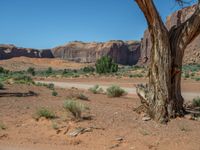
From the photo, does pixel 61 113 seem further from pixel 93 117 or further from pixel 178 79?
pixel 178 79

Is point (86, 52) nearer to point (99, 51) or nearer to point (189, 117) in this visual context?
point (99, 51)

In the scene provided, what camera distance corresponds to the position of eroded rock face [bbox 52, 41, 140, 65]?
138125mm

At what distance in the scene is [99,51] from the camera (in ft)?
465

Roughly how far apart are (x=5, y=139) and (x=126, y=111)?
402cm

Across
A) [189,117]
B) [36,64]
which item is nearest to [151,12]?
[189,117]

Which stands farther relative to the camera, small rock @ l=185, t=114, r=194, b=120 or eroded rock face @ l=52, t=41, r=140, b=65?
eroded rock face @ l=52, t=41, r=140, b=65

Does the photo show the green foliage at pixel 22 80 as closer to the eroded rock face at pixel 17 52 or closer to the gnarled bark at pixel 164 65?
the gnarled bark at pixel 164 65

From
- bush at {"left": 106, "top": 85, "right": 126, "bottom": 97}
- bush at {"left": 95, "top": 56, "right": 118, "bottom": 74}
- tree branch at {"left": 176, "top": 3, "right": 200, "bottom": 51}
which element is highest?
bush at {"left": 95, "top": 56, "right": 118, "bottom": 74}

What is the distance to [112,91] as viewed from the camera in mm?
16172

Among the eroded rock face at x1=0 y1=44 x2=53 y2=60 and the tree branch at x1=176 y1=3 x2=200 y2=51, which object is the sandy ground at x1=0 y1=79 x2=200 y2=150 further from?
the eroded rock face at x1=0 y1=44 x2=53 y2=60

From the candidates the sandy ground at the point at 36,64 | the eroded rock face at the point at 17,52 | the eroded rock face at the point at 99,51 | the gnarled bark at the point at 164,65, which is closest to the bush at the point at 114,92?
the gnarled bark at the point at 164,65

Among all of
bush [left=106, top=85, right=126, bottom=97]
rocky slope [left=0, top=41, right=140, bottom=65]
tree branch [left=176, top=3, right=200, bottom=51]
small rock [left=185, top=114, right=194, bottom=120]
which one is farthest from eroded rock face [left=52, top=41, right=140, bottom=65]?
small rock [left=185, top=114, right=194, bottom=120]

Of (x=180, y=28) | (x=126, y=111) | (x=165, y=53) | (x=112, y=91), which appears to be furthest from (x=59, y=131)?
(x=112, y=91)

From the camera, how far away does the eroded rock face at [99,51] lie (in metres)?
138
